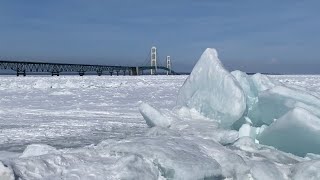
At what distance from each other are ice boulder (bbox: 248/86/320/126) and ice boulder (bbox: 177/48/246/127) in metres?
0.36

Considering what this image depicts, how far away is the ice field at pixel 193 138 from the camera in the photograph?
152 inches

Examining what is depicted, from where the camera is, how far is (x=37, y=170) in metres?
3.51

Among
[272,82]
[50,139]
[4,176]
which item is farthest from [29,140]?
[272,82]

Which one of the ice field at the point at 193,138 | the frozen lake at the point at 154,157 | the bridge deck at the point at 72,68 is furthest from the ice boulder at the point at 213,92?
the bridge deck at the point at 72,68

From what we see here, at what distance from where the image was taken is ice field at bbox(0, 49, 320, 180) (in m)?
3.87

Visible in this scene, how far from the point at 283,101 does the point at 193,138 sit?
202 cm

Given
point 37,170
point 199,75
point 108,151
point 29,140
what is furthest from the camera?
point 199,75

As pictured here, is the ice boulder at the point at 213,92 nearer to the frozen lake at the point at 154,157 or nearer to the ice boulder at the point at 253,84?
the frozen lake at the point at 154,157

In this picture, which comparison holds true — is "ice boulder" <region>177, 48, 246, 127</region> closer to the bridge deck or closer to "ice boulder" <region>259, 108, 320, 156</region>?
"ice boulder" <region>259, 108, 320, 156</region>

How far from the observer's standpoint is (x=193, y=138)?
5301 mm

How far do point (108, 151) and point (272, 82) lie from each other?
4750 mm

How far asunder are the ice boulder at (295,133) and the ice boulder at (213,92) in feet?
2.61

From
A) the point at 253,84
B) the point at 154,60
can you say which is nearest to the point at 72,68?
the point at 154,60

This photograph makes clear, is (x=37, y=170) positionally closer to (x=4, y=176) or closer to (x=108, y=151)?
(x=4, y=176)
